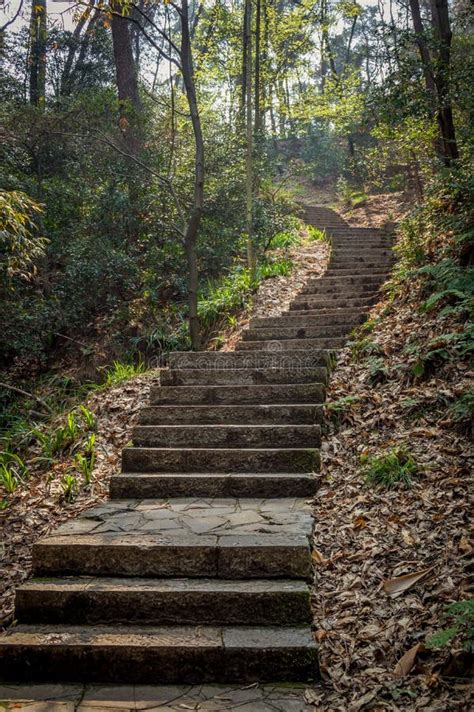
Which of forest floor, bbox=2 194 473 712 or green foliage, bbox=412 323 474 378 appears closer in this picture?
forest floor, bbox=2 194 473 712

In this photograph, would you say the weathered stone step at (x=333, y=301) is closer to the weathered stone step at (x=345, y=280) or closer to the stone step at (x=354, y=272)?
the weathered stone step at (x=345, y=280)

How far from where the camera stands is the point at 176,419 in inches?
237

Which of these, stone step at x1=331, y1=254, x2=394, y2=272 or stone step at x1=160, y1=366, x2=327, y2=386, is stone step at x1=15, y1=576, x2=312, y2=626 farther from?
stone step at x1=331, y1=254, x2=394, y2=272

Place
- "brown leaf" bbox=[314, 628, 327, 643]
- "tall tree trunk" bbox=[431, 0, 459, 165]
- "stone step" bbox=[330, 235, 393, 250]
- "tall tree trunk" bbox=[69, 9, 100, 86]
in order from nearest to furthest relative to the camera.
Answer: "brown leaf" bbox=[314, 628, 327, 643] < "tall tree trunk" bbox=[431, 0, 459, 165] < "stone step" bbox=[330, 235, 393, 250] < "tall tree trunk" bbox=[69, 9, 100, 86]

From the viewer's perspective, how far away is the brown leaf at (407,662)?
3.12 metres

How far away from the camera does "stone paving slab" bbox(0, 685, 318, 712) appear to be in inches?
122

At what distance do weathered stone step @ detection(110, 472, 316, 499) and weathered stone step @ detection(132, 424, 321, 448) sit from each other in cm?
45

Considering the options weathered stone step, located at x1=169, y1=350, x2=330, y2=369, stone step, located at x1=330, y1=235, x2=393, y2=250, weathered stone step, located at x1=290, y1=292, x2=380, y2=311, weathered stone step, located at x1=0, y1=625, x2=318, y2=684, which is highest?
stone step, located at x1=330, y1=235, x2=393, y2=250

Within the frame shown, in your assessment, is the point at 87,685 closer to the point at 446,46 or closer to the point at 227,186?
the point at 446,46

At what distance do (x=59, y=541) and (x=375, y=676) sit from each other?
224cm

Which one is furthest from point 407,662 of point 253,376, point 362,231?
point 362,231

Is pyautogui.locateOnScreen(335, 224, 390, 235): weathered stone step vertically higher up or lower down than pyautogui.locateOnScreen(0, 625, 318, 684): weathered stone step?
higher up

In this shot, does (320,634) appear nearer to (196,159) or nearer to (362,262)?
(196,159)

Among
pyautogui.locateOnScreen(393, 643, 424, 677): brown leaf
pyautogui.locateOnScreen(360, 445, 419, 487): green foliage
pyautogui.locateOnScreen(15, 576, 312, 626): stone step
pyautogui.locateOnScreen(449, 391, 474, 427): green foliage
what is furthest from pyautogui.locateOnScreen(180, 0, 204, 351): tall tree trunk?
pyautogui.locateOnScreen(393, 643, 424, 677): brown leaf
